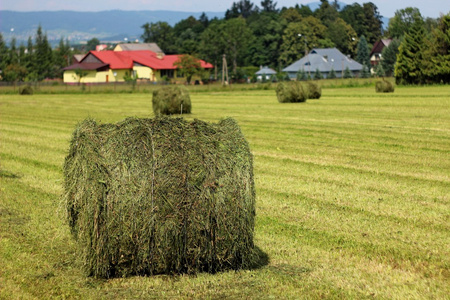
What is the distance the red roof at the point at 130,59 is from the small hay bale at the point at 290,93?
77.4 m

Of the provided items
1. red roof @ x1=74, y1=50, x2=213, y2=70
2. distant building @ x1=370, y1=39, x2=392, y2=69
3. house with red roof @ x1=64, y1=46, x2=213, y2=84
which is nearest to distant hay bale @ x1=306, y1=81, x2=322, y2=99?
house with red roof @ x1=64, y1=46, x2=213, y2=84

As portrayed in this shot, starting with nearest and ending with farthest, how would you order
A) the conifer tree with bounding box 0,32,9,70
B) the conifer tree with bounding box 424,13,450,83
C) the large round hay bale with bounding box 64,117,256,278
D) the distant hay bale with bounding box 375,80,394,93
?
the large round hay bale with bounding box 64,117,256,278 → the distant hay bale with bounding box 375,80,394,93 → the conifer tree with bounding box 424,13,450,83 → the conifer tree with bounding box 0,32,9,70

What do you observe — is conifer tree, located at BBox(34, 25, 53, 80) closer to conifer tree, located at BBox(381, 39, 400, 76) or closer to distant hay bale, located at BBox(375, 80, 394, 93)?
conifer tree, located at BBox(381, 39, 400, 76)

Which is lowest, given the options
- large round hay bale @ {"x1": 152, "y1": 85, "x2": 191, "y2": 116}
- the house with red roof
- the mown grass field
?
the mown grass field

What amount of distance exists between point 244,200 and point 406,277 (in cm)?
213

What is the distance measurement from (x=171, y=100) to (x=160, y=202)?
2620 centimetres

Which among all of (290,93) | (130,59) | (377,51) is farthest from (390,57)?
(290,93)

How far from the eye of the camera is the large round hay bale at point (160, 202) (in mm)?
7262

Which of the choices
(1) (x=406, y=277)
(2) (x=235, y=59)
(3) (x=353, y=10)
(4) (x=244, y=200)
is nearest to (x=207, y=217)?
(4) (x=244, y=200)

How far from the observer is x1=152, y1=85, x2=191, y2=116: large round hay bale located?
33.1m

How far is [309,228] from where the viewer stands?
9.72 m

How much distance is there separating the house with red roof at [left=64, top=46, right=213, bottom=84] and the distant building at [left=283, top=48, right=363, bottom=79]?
23532 millimetres

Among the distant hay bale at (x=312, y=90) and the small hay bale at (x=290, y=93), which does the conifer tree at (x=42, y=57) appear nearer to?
the distant hay bale at (x=312, y=90)

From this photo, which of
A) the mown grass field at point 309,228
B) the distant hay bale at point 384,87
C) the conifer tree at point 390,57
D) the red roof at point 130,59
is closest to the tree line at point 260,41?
the conifer tree at point 390,57
